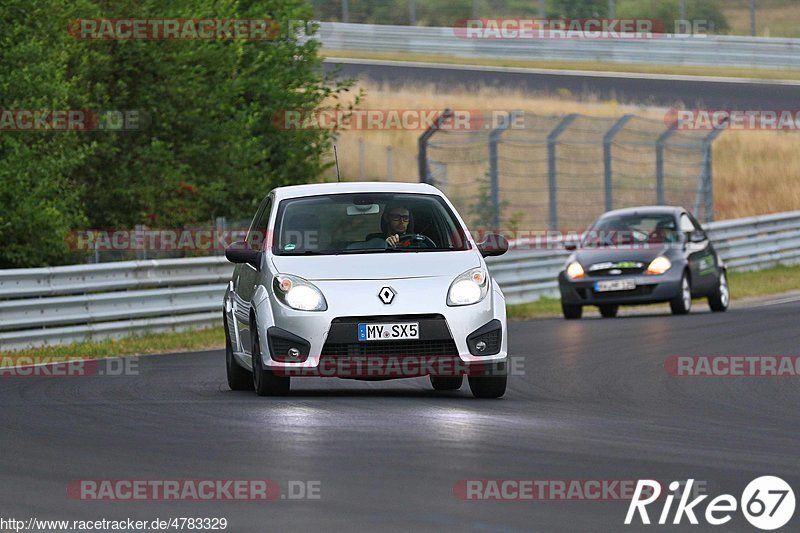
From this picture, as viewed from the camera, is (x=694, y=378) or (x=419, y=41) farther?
(x=419, y=41)

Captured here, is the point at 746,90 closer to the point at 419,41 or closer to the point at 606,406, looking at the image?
the point at 419,41

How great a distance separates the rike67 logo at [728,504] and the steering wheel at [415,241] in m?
4.77

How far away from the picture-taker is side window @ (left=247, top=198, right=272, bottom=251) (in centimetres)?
1308

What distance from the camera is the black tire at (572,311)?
23.8 m

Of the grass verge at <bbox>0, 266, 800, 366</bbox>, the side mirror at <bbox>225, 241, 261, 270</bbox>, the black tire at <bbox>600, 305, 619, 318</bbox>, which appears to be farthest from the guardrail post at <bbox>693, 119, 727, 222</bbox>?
the side mirror at <bbox>225, 241, 261, 270</bbox>

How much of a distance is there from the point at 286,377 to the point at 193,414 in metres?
1.21

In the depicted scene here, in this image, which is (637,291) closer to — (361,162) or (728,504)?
(728,504)

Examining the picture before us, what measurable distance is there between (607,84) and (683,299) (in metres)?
26.4

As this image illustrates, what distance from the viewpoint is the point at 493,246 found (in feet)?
41.0

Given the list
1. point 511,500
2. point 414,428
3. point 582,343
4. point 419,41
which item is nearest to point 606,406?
point 414,428

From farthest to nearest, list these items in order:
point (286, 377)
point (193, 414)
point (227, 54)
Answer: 1. point (227, 54)
2. point (286, 377)
3. point (193, 414)

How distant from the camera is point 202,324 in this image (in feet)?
71.5

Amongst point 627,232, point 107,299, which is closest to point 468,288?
point 107,299

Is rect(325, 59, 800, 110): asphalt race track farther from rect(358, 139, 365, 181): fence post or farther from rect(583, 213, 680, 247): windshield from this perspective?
rect(583, 213, 680, 247): windshield
